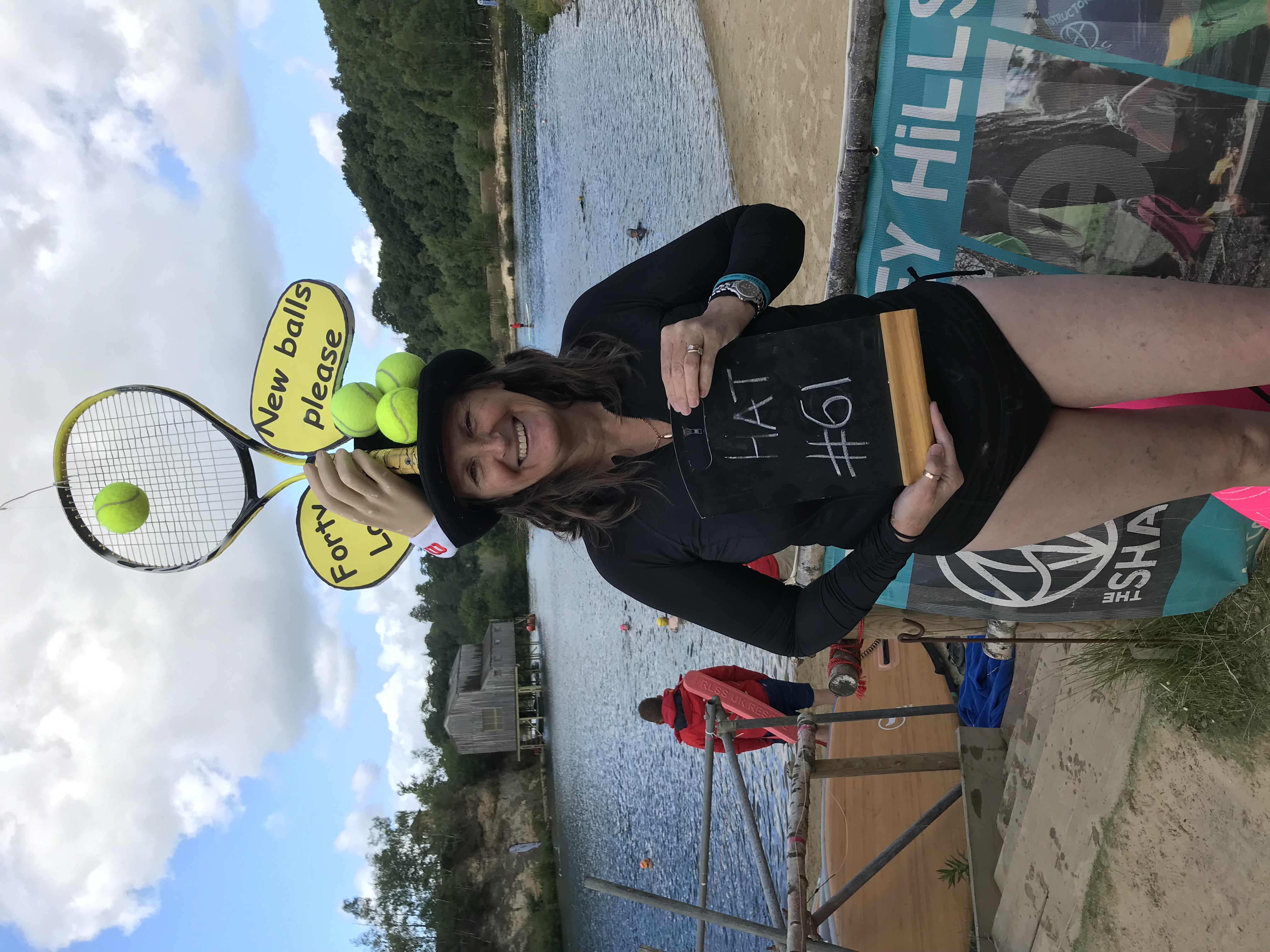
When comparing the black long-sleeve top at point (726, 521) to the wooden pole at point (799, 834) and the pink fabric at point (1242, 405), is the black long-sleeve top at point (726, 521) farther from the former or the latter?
the wooden pole at point (799, 834)

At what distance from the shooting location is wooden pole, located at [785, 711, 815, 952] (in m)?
2.40

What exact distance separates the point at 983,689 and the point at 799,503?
2591 mm

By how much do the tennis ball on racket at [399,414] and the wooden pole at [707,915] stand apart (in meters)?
2.15

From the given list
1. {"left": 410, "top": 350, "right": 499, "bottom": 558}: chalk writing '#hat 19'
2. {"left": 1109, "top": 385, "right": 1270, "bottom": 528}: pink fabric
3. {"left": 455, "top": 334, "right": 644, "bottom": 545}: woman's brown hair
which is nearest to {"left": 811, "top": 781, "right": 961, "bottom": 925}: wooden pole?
{"left": 1109, "top": 385, "right": 1270, "bottom": 528}: pink fabric

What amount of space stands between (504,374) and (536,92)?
17.8 m

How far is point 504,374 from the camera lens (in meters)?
1.85

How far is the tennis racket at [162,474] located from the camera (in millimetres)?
2379

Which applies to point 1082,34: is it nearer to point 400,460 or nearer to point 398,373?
point 398,373

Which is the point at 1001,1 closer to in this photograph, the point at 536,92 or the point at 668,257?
the point at 668,257

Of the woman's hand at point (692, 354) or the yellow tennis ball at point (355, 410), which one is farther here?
the yellow tennis ball at point (355, 410)

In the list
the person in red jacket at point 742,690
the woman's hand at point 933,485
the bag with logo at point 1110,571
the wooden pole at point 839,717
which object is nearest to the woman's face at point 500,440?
the woman's hand at point 933,485

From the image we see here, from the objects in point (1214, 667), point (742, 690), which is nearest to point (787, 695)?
point (742, 690)

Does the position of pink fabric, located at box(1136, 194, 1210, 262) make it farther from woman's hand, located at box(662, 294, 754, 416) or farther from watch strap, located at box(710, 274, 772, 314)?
woman's hand, located at box(662, 294, 754, 416)

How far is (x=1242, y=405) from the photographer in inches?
79.0
